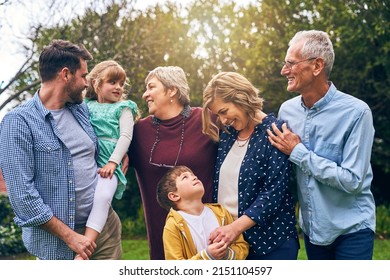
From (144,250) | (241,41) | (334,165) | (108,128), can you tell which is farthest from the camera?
(241,41)

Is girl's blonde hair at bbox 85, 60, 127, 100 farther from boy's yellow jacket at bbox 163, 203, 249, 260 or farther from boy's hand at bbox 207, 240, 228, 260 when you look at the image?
boy's hand at bbox 207, 240, 228, 260

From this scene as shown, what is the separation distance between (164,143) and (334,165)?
1.09 metres

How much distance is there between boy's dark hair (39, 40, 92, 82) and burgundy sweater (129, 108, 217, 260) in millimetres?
648

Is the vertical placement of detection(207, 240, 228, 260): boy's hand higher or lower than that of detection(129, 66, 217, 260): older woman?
lower

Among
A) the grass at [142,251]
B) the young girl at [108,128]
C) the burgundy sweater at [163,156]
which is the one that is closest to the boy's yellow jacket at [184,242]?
the burgundy sweater at [163,156]

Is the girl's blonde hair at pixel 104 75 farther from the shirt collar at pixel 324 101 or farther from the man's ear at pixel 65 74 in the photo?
the shirt collar at pixel 324 101

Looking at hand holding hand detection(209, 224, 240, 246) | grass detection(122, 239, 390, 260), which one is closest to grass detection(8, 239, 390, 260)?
grass detection(122, 239, 390, 260)

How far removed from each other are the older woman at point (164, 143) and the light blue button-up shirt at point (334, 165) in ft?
1.92

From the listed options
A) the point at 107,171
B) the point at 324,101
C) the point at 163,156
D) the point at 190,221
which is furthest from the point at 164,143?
the point at 324,101

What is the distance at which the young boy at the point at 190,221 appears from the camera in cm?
371

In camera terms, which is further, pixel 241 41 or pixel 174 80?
pixel 241 41

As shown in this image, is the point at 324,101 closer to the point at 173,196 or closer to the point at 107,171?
the point at 173,196

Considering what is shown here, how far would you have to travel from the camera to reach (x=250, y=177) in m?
3.68

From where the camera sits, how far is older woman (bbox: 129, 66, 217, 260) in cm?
396
